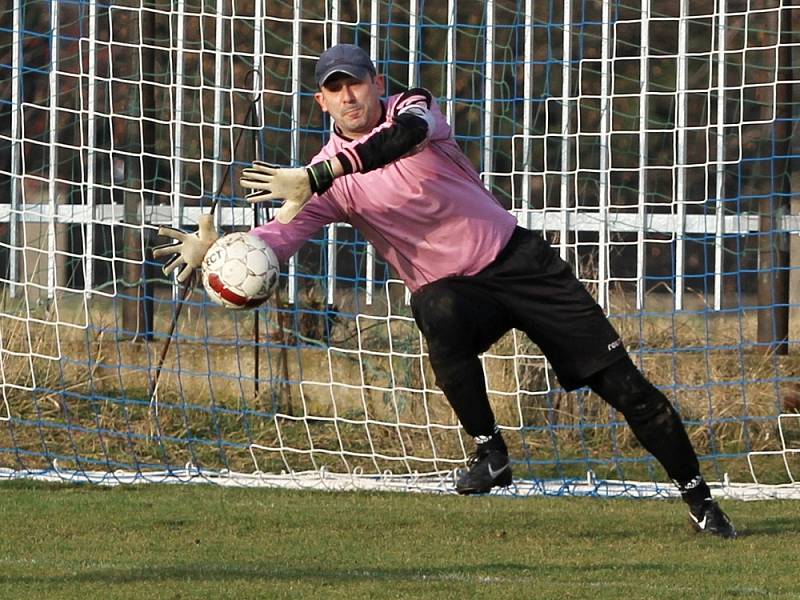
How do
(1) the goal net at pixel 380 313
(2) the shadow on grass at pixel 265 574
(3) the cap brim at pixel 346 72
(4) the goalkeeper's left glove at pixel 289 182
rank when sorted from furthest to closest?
(1) the goal net at pixel 380 313
(3) the cap brim at pixel 346 72
(4) the goalkeeper's left glove at pixel 289 182
(2) the shadow on grass at pixel 265 574

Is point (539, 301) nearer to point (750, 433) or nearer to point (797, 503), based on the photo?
point (797, 503)

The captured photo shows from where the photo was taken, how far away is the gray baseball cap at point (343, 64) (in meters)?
7.07

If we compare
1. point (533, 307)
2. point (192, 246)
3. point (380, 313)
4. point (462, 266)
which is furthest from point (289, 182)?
point (380, 313)

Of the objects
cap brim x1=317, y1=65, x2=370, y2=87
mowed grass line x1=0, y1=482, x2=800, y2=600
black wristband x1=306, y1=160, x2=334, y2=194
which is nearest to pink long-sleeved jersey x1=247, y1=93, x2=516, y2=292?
cap brim x1=317, y1=65, x2=370, y2=87

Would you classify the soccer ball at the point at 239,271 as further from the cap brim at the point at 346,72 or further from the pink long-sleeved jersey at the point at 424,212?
the cap brim at the point at 346,72

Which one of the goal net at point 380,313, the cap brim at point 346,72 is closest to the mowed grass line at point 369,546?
the goal net at point 380,313

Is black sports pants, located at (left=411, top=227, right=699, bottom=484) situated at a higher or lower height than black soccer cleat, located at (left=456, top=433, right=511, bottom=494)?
higher

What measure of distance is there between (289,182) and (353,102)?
0.72m

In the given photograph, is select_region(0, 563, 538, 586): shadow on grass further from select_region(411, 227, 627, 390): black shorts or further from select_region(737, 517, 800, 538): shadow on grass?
select_region(737, 517, 800, 538): shadow on grass

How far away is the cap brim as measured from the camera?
23.2 ft

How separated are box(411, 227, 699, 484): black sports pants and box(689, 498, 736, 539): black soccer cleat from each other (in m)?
0.30

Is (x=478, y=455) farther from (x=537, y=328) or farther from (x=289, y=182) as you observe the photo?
(x=289, y=182)

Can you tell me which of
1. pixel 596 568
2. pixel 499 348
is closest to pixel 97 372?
pixel 499 348

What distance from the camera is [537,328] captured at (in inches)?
289
